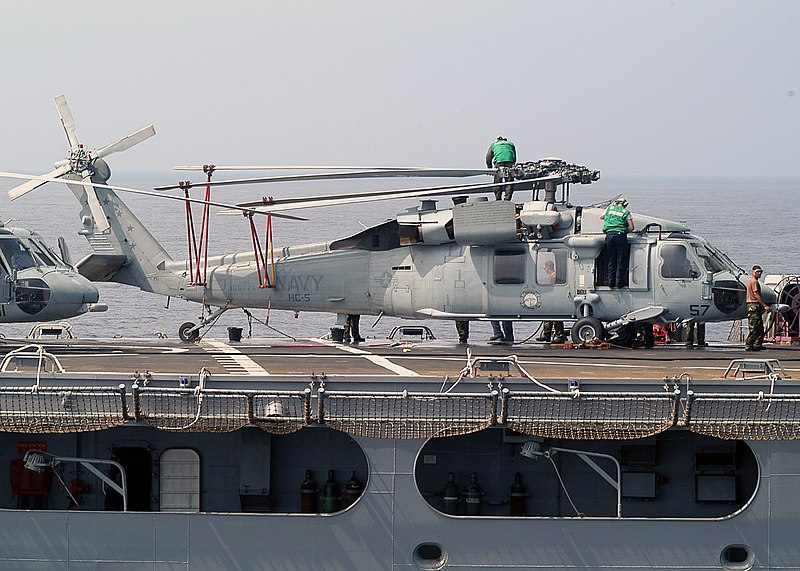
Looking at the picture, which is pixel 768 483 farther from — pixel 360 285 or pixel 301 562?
pixel 360 285

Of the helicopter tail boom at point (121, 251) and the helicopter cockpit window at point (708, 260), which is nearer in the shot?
the helicopter cockpit window at point (708, 260)

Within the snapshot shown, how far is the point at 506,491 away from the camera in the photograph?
13.7 m

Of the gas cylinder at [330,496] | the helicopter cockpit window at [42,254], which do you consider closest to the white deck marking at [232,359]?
the gas cylinder at [330,496]

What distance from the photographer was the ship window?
1373 cm

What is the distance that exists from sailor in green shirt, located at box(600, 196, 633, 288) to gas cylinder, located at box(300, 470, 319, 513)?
909 centimetres

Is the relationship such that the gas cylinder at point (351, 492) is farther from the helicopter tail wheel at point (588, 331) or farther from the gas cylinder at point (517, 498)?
the helicopter tail wheel at point (588, 331)

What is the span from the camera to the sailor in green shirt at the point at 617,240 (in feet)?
68.0

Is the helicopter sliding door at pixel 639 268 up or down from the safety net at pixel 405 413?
up

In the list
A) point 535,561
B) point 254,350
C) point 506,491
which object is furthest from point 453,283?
point 535,561

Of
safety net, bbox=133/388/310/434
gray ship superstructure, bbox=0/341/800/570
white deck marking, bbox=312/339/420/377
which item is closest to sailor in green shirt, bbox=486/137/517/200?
white deck marking, bbox=312/339/420/377

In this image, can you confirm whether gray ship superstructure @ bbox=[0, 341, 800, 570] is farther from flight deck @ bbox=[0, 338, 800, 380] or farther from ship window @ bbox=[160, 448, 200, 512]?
flight deck @ bbox=[0, 338, 800, 380]

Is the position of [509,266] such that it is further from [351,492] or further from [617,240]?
[351,492]

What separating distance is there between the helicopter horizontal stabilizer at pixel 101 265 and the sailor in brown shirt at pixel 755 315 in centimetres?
1253

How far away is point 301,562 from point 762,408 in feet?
16.7
